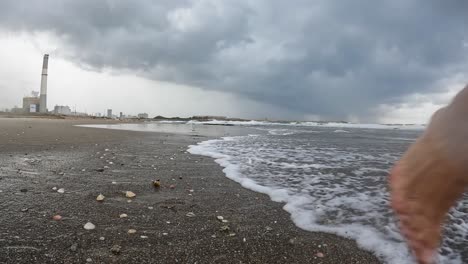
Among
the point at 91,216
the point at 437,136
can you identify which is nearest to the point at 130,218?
the point at 91,216

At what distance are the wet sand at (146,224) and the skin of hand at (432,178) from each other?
2.11 metres

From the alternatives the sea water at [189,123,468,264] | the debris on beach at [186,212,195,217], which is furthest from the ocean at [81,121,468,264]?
the debris on beach at [186,212,195,217]

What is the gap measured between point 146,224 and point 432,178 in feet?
11.5

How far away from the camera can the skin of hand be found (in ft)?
4.03

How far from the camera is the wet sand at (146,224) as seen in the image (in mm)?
3236

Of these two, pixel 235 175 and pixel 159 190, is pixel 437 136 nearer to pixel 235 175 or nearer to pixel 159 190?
pixel 159 190

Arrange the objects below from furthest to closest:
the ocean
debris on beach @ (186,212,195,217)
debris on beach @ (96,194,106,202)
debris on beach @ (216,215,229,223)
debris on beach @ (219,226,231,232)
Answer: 1. debris on beach @ (96,194,106,202)
2. debris on beach @ (186,212,195,217)
3. debris on beach @ (216,215,229,223)
4. debris on beach @ (219,226,231,232)
5. the ocean

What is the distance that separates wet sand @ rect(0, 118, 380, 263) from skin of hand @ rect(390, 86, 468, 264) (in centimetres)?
211

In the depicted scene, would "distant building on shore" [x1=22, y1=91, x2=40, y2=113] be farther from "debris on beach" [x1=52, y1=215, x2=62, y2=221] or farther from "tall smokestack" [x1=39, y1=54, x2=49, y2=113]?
"debris on beach" [x1=52, y1=215, x2=62, y2=221]

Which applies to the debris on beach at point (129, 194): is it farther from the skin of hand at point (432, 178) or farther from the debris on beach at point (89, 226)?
the skin of hand at point (432, 178)

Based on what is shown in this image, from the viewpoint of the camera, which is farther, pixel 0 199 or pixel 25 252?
pixel 0 199

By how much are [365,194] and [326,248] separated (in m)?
2.87

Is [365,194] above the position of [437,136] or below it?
below

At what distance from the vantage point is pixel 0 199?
4.55 meters
